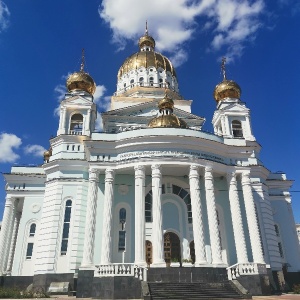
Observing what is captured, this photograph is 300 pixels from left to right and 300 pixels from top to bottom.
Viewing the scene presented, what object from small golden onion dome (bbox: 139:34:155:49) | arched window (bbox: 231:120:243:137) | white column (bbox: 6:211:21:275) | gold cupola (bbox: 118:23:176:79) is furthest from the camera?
small golden onion dome (bbox: 139:34:155:49)

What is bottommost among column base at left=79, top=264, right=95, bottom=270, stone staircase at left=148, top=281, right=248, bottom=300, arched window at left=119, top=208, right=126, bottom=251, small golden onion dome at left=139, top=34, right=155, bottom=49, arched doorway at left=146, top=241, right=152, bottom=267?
stone staircase at left=148, top=281, right=248, bottom=300

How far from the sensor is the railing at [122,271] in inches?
623

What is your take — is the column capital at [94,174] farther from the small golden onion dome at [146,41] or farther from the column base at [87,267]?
the small golden onion dome at [146,41]

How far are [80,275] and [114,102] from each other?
56.2 feet

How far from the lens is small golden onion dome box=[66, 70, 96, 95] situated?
2583 centimetres

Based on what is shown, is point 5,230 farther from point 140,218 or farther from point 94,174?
point 140,218

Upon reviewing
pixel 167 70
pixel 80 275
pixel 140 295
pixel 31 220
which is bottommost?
pixel 140 295

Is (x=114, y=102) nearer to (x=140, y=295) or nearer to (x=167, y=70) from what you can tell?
(x=167, y=70)

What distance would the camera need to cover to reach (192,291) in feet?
49.1

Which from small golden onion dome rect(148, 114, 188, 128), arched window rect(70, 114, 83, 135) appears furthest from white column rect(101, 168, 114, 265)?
arched window rect(70, 114, 83, 135)

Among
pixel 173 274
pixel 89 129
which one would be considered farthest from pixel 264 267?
pixel 89 129

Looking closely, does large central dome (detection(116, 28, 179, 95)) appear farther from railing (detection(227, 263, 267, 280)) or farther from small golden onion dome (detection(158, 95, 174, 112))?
railing (detection(227, 263, 267, 280))

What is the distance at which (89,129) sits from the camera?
Answer: 2402 centimetres

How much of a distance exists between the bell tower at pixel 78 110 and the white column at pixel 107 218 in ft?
17.9
